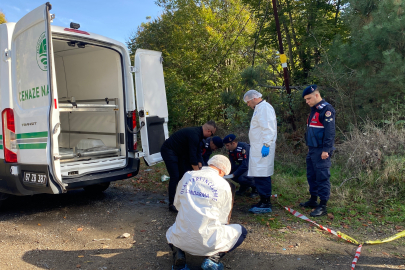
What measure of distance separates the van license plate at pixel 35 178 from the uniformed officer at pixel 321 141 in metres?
3.50

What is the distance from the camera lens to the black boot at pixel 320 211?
14.3 feet

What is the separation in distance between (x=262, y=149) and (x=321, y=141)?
0.80 metres

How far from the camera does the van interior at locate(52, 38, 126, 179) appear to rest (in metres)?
5.00

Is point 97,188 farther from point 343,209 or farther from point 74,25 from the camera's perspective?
point 343,209

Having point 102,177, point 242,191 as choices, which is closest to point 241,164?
point 242,191

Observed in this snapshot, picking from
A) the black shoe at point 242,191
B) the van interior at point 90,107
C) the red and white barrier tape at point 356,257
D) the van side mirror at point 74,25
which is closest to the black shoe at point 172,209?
the van interior at point 90,107

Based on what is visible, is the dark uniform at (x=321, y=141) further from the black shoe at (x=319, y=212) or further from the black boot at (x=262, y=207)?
the black boot at (x=262, y=207)

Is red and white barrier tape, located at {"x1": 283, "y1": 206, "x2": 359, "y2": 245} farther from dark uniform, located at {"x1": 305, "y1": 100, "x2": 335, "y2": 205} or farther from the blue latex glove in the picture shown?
the blue latex glove

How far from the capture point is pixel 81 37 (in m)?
4.60

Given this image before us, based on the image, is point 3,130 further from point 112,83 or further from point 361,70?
point 361,70

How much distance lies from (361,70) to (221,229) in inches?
199

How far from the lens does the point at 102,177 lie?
467cm

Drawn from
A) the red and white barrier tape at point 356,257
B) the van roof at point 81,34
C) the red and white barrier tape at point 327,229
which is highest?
the van roof at point 81,34

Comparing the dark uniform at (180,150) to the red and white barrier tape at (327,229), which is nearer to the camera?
the red and white barrier tape at (327,229)
